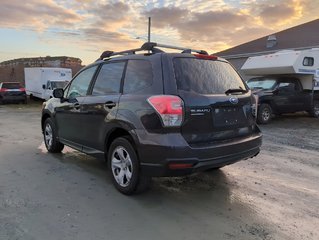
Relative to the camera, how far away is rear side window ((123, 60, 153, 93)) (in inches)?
173

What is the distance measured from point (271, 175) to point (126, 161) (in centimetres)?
251

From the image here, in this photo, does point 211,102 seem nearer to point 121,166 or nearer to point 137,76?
point 137,76

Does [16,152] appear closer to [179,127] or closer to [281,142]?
[179,127]

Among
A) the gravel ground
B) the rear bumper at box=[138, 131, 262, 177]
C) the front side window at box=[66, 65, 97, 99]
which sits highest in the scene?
the front side window at box=[66, 65, 97, 99]

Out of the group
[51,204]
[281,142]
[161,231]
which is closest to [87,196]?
[51,204]

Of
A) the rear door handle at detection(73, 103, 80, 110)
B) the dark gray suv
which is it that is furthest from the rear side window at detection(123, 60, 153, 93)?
the rear door handle at detection(73, 103, 80, 110)

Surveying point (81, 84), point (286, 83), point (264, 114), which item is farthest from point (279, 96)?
point (81, 84)

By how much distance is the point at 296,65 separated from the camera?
12570 mm

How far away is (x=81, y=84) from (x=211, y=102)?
2559 millimetres

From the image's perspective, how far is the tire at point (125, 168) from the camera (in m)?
4.41

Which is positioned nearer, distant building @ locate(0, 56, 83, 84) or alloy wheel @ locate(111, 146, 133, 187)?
alloy wheel @ locate(111, 146, 133, 187)

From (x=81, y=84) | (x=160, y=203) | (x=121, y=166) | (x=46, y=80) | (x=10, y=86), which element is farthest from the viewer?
(x=46, y=80)

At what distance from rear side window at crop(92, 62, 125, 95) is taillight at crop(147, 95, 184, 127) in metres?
1.01

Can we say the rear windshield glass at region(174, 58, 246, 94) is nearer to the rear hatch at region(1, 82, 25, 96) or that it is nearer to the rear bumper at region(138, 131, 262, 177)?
the rear bumper at region(138, 131, 262, 177)
